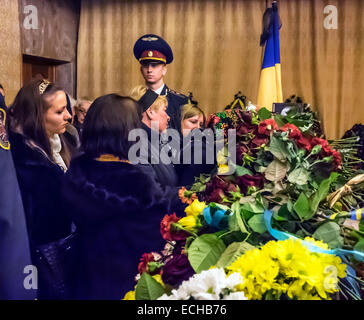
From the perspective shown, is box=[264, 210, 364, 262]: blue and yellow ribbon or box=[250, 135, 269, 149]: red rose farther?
box=[250, 135, 269, 149]: red rose

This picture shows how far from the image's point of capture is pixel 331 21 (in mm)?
2441

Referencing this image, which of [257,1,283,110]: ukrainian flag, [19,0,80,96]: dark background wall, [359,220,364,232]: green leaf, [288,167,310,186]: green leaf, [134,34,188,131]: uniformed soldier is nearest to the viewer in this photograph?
[359,220,364,232]: green leaf

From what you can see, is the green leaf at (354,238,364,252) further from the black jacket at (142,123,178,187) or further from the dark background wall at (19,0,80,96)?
the dark background wall at (19,0,80,96)

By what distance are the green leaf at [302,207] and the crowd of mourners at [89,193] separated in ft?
1.66

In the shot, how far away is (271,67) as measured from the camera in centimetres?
166

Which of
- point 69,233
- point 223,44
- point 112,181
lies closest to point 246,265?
point 112,181

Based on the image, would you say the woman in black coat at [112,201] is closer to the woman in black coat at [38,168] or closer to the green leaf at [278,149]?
the woman in black coat at [38,168]

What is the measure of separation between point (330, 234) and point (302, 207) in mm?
44

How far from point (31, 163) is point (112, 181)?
28 centimetres

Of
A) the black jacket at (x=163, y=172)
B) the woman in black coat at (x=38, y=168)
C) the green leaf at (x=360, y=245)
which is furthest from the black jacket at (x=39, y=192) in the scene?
the green leaf at (x=360, y=245)

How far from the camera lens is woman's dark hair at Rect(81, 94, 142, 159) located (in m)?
1.11

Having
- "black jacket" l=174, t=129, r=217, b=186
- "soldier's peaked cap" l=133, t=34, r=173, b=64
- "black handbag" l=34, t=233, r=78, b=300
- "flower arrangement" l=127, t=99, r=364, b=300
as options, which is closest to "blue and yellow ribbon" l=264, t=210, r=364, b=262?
"flower arrangement" l=127, t=99, r=364, b=300

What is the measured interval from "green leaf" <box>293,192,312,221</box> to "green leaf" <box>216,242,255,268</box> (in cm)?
7

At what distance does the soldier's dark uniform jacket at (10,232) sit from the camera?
0.97 m
